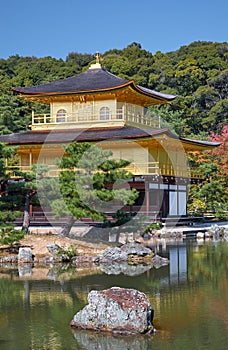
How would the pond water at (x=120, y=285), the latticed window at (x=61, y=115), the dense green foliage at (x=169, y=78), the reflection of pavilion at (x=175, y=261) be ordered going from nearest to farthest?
the pond water at (x=120, y=285) < the reflection of pavilion at (x=175, y=261) < the latticed window at (x=61, y=115) < the dense green foliage at (x=169, y=78)

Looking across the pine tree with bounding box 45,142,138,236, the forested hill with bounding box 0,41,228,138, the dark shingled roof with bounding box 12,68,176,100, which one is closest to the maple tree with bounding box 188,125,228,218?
the dark shingled roof with bounding box 12,68,176,100

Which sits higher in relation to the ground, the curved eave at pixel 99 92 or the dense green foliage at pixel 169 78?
the dense green foliage at pixel 169 78

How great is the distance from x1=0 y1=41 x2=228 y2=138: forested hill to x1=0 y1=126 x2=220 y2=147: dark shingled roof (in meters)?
19.8

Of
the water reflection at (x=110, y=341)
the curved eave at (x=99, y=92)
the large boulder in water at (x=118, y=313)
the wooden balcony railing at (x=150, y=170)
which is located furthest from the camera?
the curved eave at (x=99, y=92)

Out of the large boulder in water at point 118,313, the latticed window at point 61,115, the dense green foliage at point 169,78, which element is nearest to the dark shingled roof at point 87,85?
the latticed window at point 61,115

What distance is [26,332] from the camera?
9906 millimetres

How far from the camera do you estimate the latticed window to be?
30.1 m

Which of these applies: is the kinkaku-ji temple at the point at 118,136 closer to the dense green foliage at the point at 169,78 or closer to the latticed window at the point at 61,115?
the latticed window at the point at 61,115

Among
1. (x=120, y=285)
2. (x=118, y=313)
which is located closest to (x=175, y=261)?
(x=120, y=285)

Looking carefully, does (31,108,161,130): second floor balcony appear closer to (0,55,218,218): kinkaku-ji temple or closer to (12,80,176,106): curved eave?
(0,55,218,218): kinkaku-ji temple

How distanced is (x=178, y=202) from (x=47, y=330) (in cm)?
2006

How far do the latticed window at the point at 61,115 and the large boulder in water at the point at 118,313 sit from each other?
2080cm

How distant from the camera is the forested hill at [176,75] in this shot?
5419cm

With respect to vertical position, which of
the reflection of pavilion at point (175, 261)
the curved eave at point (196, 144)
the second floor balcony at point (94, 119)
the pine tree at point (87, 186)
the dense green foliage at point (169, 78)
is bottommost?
the reflection of pavilion at point (175, 261)
